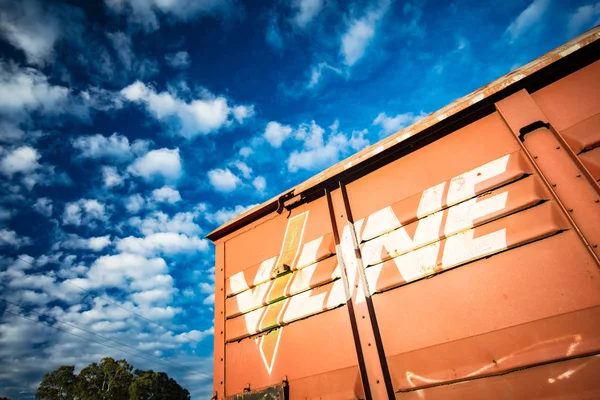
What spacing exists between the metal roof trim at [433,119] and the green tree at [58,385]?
35.1 m

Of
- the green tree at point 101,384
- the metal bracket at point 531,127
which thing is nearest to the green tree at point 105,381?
the green tree at point 101,384

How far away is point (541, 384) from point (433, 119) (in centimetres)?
226

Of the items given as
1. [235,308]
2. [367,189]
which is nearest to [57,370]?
[235,308]

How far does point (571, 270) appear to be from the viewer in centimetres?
193

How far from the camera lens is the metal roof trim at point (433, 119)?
240 cm

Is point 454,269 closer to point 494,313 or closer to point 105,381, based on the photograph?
point 494,313

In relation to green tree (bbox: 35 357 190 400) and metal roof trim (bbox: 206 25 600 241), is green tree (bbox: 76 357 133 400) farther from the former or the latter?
metal roof trim (bbox: 206 25 600 241)

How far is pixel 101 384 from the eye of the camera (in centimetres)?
2761

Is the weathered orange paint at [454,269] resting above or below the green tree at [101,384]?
below

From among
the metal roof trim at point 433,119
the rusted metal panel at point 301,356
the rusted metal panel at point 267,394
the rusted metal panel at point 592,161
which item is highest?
the metal roof trim at point 433,119

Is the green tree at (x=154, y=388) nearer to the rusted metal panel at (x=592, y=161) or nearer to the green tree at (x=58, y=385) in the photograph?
the green tree at (x=58, y=385)

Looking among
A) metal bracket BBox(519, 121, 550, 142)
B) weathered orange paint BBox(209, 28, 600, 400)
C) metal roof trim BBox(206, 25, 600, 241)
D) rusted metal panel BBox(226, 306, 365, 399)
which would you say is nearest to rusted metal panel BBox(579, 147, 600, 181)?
weathered orange paint BBox(209, 28, 600, 400)

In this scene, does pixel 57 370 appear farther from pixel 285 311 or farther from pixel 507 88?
pixel 507 88

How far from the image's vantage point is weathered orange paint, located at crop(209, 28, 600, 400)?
1.90 m
